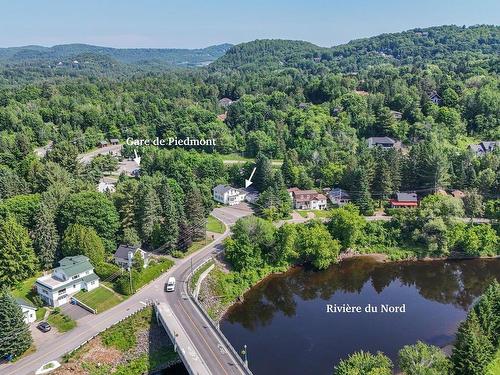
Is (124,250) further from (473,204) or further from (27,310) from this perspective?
(473,204)

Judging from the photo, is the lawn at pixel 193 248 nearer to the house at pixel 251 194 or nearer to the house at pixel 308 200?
the house at pixel 251 194

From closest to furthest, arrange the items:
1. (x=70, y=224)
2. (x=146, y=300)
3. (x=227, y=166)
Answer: (x=146, y=300)
(x=70, y=224)
(x=227, y=166)

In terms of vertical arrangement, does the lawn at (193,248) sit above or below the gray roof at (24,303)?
above

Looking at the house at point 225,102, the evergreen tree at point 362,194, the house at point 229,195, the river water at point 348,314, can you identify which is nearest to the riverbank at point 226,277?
the river water at point 348,314

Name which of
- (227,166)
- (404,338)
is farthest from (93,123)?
(404,338)

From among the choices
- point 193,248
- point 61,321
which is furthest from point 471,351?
point 61,321

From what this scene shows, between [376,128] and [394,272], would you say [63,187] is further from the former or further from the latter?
[376,128]
